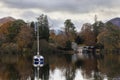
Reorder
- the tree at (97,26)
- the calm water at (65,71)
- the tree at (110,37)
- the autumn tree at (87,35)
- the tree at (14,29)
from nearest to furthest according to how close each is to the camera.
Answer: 1. the calm water at (65,71)
2. the tree at (110,37)
3. the tree at (14,29)
4. the tree at (97,26)
5. the autumn tree at (87,35)

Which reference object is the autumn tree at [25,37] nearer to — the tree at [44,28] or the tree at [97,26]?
the tree at [44,28]

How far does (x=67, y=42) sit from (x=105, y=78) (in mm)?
87583

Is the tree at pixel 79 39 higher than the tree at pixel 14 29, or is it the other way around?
the tree at pixel 14 29

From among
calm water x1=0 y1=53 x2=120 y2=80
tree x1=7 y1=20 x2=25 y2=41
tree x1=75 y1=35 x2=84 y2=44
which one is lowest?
tree x1=75 y1=35 x2=84 y2=44

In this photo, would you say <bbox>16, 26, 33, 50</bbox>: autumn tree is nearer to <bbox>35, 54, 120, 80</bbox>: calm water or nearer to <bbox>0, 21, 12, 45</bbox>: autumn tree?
<bbox>0, 21, 12, 45</bbox>: autumn tree

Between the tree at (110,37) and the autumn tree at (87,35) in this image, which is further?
the autumn tree at (87,35)

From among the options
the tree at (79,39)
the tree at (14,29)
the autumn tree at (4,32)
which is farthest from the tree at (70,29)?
the autumn tree at (4,32)

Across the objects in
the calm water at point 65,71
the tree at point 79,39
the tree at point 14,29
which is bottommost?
the tree at point 79,39

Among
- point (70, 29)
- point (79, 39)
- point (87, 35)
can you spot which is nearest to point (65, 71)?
point (87, 35)

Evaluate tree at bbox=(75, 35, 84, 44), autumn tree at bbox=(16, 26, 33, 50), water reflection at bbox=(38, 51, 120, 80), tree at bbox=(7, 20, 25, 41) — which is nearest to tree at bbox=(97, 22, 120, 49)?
tree at bbox=(75, 35, 84, 44)

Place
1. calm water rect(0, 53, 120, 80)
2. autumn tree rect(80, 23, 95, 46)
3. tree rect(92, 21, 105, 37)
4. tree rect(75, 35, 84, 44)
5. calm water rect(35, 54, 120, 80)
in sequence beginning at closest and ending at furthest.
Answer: calm water rect(35, 54, 120, 80), calm water rect(0, 53, 120, 80), tree rect(92, 21, 105, 37), autumn tree rect(80, 23, 95, 46), tree rect(75, 35, 84, 44)

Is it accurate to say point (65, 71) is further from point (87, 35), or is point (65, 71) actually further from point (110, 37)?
point (87, 35)

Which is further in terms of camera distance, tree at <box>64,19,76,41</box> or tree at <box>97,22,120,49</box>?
tree at <box>64,19,76,41</box>

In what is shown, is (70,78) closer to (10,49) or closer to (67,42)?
(10,49)
